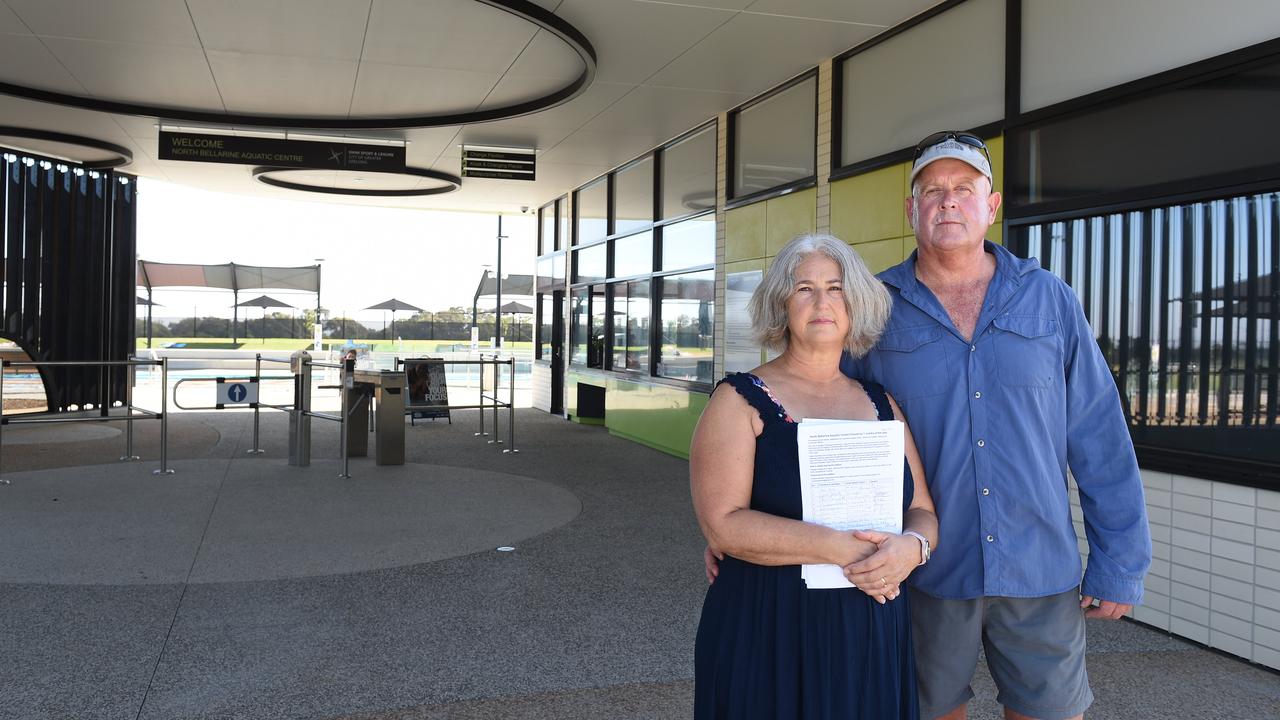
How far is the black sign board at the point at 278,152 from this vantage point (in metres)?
9.53

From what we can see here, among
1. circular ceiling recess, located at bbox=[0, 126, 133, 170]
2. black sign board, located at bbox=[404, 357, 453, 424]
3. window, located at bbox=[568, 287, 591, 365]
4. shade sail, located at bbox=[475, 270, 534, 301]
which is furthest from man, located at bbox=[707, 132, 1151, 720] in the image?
shade sail, located at bbox=[475, 270, 534, 301]

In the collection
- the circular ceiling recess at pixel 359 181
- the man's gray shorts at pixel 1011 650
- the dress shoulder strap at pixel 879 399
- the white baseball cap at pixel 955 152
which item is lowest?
the man's gray shorts at pixel 1011 650

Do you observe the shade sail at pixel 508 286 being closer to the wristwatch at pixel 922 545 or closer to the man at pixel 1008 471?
the man at pixel 1008 471

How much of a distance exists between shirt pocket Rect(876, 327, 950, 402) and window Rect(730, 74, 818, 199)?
19.0 ft

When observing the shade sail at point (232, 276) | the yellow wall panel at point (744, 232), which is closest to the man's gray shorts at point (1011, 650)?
the yellow wall panel at point (744, 232)

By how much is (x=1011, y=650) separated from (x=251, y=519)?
5.34 meters

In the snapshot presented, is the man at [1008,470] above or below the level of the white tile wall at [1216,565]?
above

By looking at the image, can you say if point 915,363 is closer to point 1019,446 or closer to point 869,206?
point 1019,446

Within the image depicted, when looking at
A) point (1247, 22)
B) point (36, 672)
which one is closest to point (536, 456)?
point (36, 672)

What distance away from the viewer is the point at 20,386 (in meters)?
13.5

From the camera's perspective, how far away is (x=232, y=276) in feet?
70.1

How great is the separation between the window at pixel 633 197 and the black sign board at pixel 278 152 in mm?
2848

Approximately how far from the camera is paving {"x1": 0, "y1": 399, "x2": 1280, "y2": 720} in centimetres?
318

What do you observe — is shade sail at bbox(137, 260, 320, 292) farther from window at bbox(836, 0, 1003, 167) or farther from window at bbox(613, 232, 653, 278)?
window at bbox(836, 0, 1003, 167)
